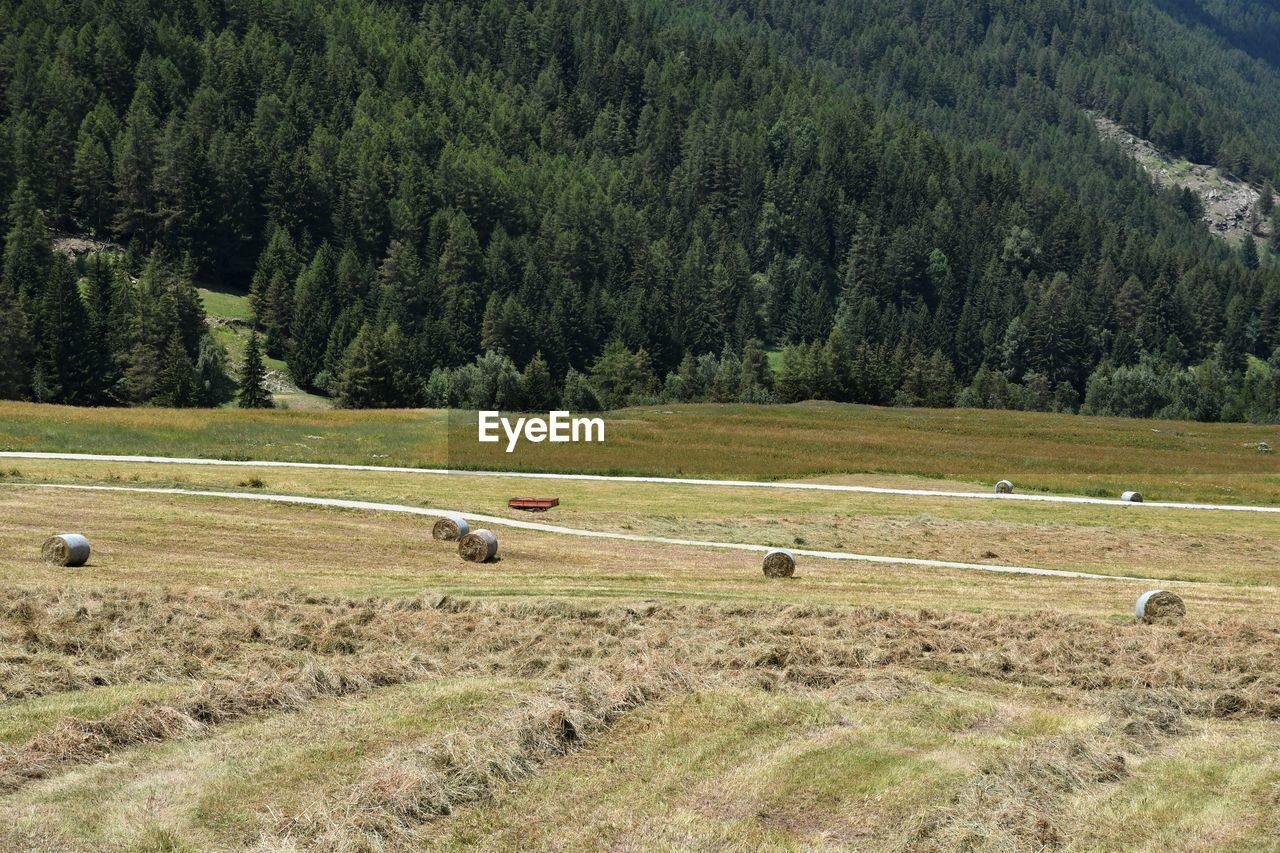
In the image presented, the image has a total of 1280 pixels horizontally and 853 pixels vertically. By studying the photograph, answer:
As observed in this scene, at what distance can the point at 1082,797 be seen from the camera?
52.4 ft

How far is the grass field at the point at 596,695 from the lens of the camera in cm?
1494

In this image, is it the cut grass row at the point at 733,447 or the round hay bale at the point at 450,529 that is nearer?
the round hay bale at the point at 450,529

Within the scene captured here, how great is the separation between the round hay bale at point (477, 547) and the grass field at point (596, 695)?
586mm

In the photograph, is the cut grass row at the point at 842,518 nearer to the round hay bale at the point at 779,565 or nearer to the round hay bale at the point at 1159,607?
the round hay bale at the point at 779,565

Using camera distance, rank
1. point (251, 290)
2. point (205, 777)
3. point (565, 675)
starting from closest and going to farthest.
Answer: point (205, 777) < point (565, 675) < point (251, 290)

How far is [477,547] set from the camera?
3672cm

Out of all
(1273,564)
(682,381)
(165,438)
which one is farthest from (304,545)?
(682,381)

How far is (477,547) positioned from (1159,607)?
18952 millimetres

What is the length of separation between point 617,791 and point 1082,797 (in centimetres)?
609

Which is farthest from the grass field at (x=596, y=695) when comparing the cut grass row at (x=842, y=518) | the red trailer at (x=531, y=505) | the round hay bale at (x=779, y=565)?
the red trailer at (x=531, y=505)

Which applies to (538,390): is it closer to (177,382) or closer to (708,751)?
(177,382)

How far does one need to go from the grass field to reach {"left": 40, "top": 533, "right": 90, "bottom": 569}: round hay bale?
32.1 inches

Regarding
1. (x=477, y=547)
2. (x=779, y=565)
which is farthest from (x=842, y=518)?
(x=477, y=547)

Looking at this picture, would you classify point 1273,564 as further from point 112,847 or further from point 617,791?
point 112,847
